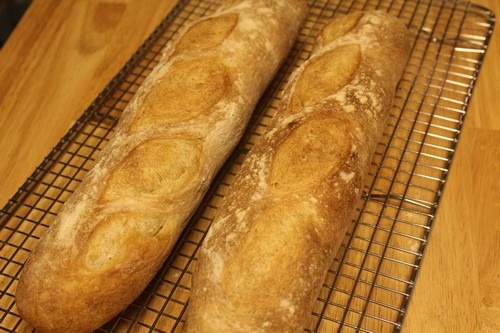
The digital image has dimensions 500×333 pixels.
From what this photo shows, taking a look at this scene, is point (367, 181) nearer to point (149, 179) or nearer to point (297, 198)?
point (297, 198)

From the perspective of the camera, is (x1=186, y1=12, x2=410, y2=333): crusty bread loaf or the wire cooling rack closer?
(x1=186, y1=12, x2=410, y2=333): crusty bread loaf

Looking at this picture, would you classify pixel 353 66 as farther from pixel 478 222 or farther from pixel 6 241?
pixel 6 241

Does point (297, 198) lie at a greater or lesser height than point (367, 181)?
greater

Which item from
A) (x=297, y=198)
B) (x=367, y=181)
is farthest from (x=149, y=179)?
(x=367, y=181)

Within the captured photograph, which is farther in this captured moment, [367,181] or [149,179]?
[367,181]

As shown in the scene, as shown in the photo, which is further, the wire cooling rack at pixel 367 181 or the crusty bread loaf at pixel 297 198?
the wire cooling rack at pixel 367 181
